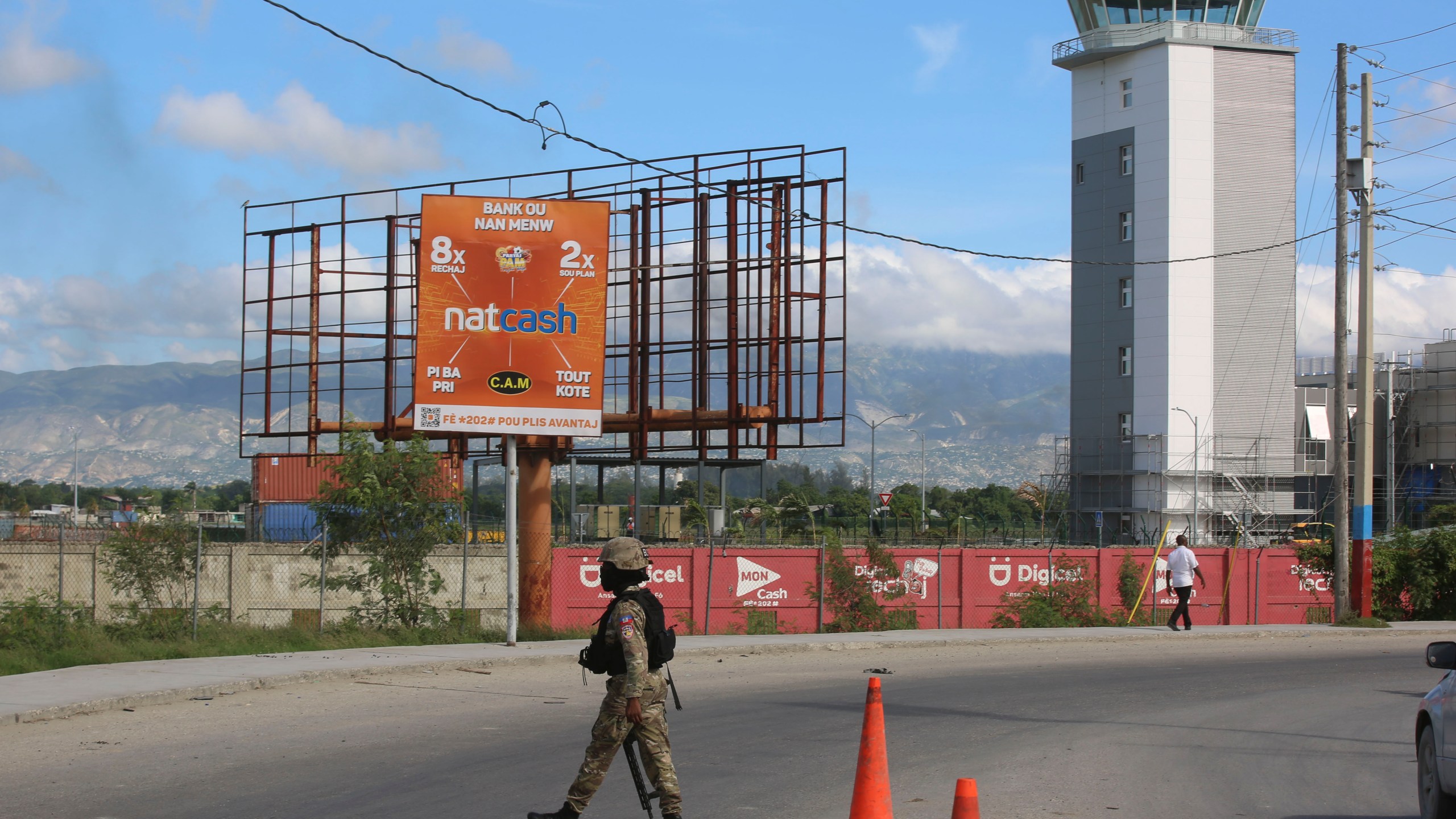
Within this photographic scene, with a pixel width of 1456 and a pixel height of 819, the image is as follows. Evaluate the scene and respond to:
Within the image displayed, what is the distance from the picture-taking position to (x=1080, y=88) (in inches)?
2768

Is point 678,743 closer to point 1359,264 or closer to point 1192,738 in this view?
point 1192,738

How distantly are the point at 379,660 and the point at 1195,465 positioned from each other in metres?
53.5

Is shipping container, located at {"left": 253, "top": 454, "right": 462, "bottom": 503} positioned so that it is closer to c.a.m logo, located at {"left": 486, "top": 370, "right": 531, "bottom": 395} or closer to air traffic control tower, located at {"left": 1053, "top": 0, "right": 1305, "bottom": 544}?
air traffic control tower, located at {"left": 1053, "top": 0, "right": 1305, "bottom": 544}

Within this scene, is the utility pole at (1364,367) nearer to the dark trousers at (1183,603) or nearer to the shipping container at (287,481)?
the dark trousers at (1183,603)

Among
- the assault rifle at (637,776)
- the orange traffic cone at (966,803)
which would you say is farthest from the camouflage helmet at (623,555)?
the orange traffic cone at (966,803)

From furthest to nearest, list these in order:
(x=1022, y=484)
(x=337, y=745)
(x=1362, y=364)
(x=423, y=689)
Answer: (x=1022, y=484) < (x=1362, y=364) < (x=423, y=689) < (x=337, y=745)

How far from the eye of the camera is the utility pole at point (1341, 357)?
86.5 ft

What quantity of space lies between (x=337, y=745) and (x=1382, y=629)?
72.2ft

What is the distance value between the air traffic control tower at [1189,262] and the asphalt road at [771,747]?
51135 mm

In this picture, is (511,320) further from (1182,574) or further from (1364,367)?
(1364,367)

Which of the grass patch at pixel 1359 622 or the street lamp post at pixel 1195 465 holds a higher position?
the street lamp post at pixel 1195 465

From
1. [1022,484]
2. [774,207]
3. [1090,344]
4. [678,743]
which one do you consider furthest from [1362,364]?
[1022,484]

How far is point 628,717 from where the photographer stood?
7.50m

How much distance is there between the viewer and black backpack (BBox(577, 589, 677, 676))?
303 inches
